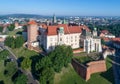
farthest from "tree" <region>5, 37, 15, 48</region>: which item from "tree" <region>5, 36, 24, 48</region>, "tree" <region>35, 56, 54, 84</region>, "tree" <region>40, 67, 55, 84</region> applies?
"tree" <region>40, 67, 55, 84</region>

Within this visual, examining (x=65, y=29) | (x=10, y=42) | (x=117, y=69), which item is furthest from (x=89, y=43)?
(x=10, y=42)

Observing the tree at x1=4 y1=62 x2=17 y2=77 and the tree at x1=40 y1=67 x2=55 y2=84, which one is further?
the tree at x1=4 y1=62 x2=17 y2=77

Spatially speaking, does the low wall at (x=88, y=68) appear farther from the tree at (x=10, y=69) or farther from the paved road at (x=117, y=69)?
the tree at (x=10, y=69)

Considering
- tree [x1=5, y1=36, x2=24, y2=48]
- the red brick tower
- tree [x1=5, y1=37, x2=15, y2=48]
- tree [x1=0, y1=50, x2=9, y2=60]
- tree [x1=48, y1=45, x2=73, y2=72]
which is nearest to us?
tree [x1=48, y1=45, x2=73, y2=72]

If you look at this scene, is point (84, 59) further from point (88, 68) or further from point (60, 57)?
point (60, 57)

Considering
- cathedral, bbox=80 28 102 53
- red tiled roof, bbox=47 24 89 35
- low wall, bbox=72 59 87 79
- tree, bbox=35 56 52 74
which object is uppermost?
red tiled roof, bbox=47 24 89 35

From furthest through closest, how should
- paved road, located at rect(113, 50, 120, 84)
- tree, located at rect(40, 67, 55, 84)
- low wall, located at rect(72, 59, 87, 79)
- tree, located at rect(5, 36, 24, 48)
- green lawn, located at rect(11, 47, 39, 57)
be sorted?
tree, located at rect(5, 36, 24, 48)
green lawn, located at rect(11, 47, 39, 57)
low wall, located at rect(72, 59, 87, 79)
paved road, located at rect(113, 50, 120, 84)
tree, located at rect(40, 67, 55, 84)

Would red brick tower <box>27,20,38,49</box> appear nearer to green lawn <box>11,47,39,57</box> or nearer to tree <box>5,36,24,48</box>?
tree <box>5,36,24,48</box>
